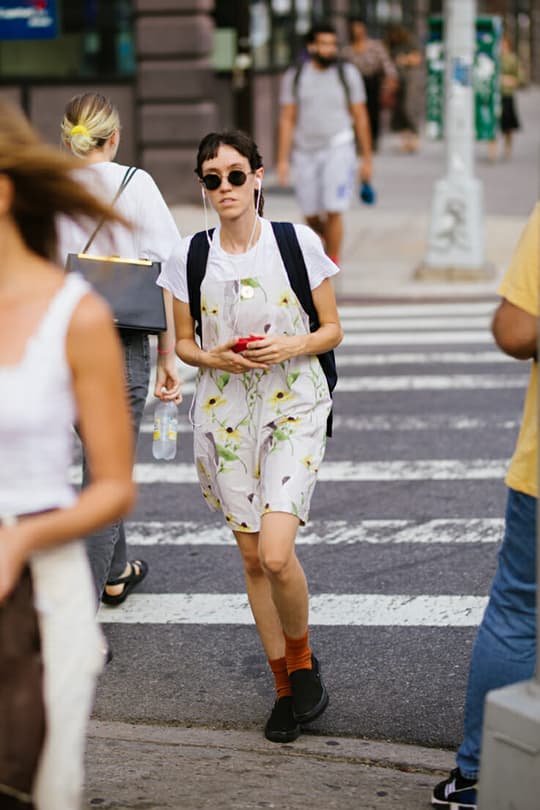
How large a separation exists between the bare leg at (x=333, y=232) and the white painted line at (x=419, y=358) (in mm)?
2196

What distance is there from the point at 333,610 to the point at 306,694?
3.82 ft

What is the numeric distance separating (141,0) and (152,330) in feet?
47.6

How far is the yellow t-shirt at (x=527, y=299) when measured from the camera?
3.37 m

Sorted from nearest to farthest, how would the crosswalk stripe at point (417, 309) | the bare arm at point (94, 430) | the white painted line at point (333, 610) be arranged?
the bare arm at point (94, 430) → the white painted line at point (333, 610) → the crosswalk stripe at point (417, 309)

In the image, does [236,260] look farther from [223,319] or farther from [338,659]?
[338,659]

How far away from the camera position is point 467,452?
27.1 ft

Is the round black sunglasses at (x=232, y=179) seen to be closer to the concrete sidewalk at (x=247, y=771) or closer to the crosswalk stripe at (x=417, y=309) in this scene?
the concrete sidewalk at (x=247, y=771)

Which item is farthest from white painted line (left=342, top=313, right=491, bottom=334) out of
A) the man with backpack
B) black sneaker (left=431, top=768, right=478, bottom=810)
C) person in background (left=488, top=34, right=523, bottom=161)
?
person in background (left=488, top=34, right=523, bottom=161)

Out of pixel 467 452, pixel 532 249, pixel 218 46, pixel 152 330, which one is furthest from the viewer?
pixel 218 46

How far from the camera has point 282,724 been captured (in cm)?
461

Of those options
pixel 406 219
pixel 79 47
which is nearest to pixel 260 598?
pixel 406 219

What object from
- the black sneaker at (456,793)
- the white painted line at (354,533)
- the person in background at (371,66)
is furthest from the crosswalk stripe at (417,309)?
the person in background at (371,66)

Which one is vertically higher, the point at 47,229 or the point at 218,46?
the point at 47,229

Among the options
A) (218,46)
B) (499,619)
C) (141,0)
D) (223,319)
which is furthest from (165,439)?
(218,46)
